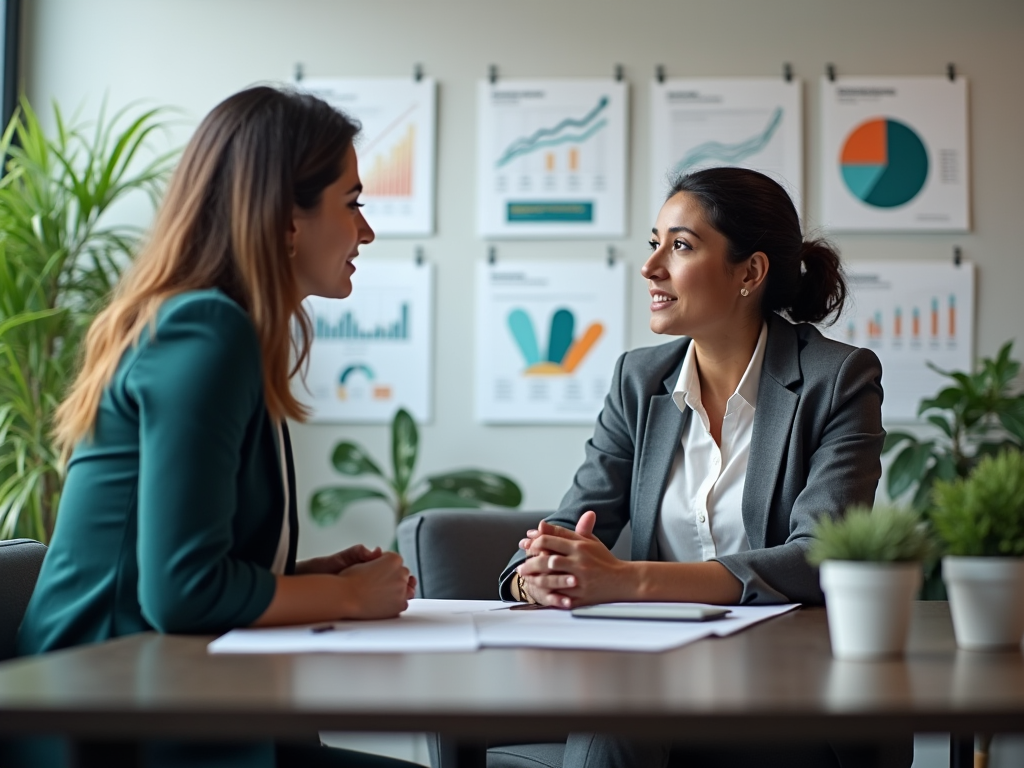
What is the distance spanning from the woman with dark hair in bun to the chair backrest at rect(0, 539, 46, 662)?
698 mm

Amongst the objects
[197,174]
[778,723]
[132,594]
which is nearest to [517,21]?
[197,174]

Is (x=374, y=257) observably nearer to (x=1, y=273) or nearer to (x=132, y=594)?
(x=1, y=273)

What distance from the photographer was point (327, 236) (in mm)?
1484

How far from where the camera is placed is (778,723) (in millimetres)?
804

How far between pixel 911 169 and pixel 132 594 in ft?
10.5

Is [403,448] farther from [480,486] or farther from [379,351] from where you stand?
[379,351]

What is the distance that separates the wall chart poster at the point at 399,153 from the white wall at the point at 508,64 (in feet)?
0.17

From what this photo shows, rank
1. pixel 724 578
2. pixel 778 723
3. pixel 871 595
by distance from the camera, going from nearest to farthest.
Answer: pixel 778 723, pixel 871 595, pixel 724 578

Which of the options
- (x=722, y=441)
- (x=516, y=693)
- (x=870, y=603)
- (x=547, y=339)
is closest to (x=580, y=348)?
(x=547, y=339)

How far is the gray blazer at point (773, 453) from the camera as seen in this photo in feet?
5.78

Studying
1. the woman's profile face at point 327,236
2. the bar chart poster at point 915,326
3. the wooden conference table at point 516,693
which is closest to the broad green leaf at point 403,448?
the bar chart poster at point 915,326

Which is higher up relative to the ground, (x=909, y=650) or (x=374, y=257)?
(x=374, y=257)

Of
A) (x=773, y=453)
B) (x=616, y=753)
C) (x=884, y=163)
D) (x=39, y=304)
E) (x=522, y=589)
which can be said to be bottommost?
(x=616, y=753)

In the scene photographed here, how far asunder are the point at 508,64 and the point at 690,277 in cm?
187
